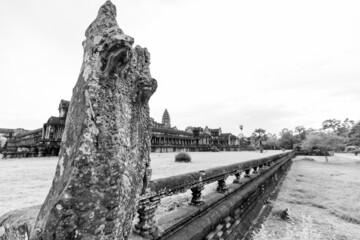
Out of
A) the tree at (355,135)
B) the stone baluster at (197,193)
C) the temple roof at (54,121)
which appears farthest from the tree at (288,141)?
the stone baluster at (197,193)

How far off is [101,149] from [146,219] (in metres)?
0.86

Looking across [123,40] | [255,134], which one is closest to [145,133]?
[123,40]

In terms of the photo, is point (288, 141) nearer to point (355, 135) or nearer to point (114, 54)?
point (355, 135)

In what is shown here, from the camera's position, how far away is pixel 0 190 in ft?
13.3

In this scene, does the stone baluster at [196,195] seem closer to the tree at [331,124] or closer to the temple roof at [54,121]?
the temple roof at [54,121]

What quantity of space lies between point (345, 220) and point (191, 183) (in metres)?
5.13

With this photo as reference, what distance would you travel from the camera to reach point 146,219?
5.02 ft

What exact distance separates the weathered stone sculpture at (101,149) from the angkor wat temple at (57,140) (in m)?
16.8

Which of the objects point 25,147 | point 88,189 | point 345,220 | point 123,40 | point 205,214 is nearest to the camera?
point 88,189

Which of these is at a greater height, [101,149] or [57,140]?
[57,140]

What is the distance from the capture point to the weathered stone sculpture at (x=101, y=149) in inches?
34.6

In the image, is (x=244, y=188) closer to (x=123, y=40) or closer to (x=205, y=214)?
(x=205, y=214)

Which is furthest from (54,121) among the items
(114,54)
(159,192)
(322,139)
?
(322,139)

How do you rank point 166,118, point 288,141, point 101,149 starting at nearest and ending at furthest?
1. point 101,149
2. point 166,118
3. point 288,141
